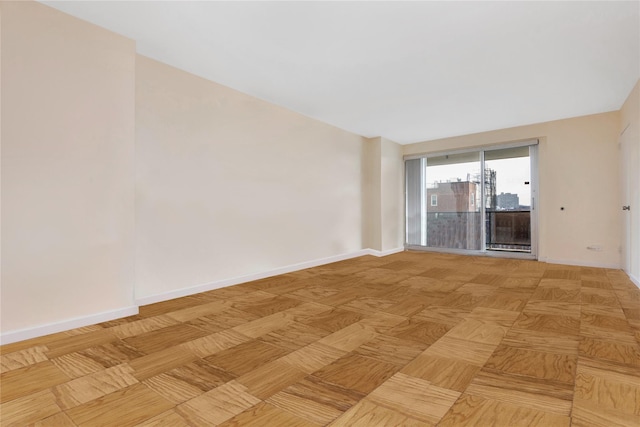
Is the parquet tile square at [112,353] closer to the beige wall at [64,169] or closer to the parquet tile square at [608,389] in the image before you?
the beige wall at [64,169]

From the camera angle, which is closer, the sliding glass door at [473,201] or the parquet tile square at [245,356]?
the parquet tile square at [245,356]

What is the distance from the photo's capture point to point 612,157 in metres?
4.96

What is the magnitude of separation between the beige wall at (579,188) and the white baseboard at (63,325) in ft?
20.9

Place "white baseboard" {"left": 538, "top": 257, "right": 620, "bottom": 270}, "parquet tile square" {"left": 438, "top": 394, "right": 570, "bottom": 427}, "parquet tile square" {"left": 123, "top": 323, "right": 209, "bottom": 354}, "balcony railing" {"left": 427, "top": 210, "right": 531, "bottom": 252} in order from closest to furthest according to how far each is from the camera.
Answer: "parquet tile square" {"left": 438, "top": 394, "right": 570, "bottom": 427}, "parquet tile square" {"left": 123, "top": 323, "right": 209, "bottom": 354}, "white baseboard" {"left": 538, "top": 257, "right": 620, "bottom": 270}, "balcony railing" {"left": 427, "top": 210, "right": 531, "bottom": 252}

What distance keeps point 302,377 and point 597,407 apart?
55.2 inches

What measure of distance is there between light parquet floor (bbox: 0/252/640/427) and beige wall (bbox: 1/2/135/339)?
0.33 meters

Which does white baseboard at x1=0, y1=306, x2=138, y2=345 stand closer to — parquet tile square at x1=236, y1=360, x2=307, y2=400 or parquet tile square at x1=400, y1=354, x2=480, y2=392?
parquet tile square at x1=236, y1=360, x2=307, y2=400

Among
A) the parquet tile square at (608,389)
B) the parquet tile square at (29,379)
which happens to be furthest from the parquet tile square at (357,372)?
the parquet tile square at (29,379)

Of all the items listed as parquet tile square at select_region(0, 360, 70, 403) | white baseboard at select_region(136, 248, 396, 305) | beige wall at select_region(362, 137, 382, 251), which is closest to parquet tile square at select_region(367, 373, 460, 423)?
parquet tile square at select_region(0, 360, 70, 403)

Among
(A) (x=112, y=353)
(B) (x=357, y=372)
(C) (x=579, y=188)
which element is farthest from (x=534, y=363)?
(C) (x=579, y=188)

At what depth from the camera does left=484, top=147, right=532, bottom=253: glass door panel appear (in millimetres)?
5895

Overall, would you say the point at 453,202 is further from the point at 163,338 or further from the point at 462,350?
the point at 163,338

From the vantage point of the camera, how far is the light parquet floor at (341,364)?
4.62 ft

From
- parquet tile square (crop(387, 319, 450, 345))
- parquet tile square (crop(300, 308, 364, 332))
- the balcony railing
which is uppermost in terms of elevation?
the balcony railing
